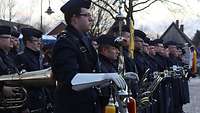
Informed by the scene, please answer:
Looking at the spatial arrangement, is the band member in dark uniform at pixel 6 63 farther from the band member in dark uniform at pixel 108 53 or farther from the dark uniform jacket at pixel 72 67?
the dark uniform jacket at pixel 72 67

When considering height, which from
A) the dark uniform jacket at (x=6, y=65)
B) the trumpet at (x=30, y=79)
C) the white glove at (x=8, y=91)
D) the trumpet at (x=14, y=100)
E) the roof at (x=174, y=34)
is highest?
the roof at (x=174, y=34)

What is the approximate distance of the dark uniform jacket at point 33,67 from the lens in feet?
22.4

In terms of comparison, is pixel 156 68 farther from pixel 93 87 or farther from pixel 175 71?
pixel 93 87

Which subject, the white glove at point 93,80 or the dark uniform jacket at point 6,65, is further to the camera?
the dark uniform jacket at point 6,65

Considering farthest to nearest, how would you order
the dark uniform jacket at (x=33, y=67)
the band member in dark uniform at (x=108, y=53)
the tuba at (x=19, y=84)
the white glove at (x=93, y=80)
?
the dark uniform jacket at (x=33, y=67)
the band member in dark uniform at (x=108, y=53)
the tuba at (x=19, y=84)
the white glove at (x=93, y=80)

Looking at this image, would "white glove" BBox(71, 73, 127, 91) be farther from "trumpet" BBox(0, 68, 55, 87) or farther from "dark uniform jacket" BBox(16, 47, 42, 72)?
"dark uniform jacket" BBox(16, 47, 42, 72)

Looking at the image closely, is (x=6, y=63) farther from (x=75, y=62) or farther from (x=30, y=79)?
(x=75, y=62)

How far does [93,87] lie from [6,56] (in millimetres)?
2760

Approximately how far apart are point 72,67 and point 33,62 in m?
3.07

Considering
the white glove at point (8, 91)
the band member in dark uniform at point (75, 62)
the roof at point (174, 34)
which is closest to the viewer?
the band member in dark uniform at point (75, 62)

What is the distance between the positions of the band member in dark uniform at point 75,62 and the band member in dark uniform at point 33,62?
193cm

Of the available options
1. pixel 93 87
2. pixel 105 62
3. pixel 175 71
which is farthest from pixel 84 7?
pixel 175 71

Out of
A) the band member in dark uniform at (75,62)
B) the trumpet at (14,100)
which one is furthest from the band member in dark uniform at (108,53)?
the band member in dark uniform at (75,62)

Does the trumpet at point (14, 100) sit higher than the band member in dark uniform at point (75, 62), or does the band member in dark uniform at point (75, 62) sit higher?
the band member in dark uniform at point (75, 62)
